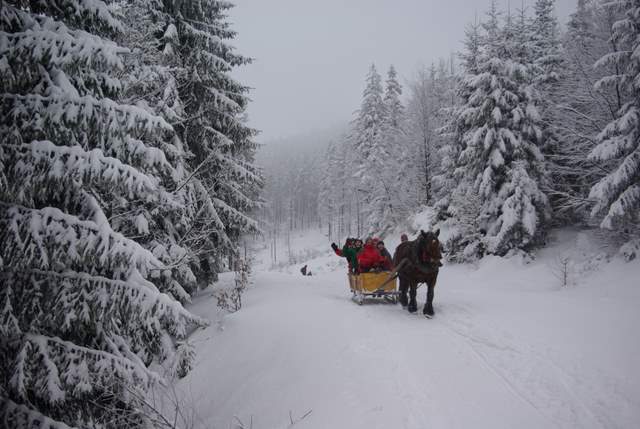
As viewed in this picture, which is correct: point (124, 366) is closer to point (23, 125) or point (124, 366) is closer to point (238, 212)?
point (23, 125)

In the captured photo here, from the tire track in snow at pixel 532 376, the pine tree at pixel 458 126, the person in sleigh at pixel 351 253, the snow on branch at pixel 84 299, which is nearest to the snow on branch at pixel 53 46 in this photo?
the snow on branch at pixel 84 299

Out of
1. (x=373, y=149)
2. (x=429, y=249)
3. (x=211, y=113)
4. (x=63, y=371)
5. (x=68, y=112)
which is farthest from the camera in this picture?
(x=373, y=149)

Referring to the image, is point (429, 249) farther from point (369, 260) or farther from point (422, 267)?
point (369, 260)

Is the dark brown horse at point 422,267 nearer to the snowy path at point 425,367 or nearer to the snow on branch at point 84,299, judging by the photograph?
the snowy path at point 425,367

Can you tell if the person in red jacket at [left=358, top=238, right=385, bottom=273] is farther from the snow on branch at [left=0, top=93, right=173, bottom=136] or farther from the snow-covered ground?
the snow on branch at [left=0, top=93, right=173, bottom=136]

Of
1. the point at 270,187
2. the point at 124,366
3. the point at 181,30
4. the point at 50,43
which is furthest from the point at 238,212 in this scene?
the point at 270,187

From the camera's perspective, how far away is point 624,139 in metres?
11.1

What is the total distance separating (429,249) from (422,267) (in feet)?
1.63

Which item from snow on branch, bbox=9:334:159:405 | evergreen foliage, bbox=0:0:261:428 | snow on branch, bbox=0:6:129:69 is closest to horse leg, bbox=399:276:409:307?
evergreen foliage, bbox=0:0:261:428

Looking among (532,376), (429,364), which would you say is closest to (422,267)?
(429,364)

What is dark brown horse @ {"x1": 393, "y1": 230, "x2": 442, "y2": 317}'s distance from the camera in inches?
326

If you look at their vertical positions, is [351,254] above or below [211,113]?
below

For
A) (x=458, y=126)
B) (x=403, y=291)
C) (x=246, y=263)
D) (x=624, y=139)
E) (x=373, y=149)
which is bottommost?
(x=403, y=291)

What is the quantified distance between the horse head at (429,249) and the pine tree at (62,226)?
20.4 ft
